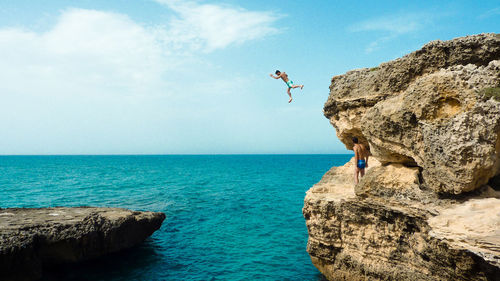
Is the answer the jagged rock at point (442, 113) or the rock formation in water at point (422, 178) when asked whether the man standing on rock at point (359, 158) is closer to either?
the rock formation in water at point (422, 178)

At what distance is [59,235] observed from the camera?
486 inches

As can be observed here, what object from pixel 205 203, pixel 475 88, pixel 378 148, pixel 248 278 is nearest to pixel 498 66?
pixel 475 88

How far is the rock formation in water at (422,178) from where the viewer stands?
21.8ft

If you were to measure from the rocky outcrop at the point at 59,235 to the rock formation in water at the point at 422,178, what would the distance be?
886 cm

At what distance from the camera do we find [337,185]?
38.9 feet

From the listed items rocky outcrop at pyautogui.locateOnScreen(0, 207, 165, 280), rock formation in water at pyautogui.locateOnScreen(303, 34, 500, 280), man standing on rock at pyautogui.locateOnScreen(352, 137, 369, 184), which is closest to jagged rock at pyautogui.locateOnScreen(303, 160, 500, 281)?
rock formation in water at pyautogui.locateOnScreen(303, 34, 500, 280)

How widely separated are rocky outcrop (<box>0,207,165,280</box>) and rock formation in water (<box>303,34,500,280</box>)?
8.86 metres

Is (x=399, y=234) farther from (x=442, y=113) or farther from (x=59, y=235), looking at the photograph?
(x=59, y=235)

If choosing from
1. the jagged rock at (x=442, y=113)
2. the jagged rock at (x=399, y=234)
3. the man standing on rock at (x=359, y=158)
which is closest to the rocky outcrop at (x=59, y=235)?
the jagged rock at (x=399, y=234)

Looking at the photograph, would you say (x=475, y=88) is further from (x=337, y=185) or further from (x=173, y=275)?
(x=173, y=275)

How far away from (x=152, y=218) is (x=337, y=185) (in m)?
9.87

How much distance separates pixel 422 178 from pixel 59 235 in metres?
13.3

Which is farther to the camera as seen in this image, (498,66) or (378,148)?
(378,148)

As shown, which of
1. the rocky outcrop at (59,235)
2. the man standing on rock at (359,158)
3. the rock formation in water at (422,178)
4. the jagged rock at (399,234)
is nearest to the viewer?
the jagged rock at (399,234)
